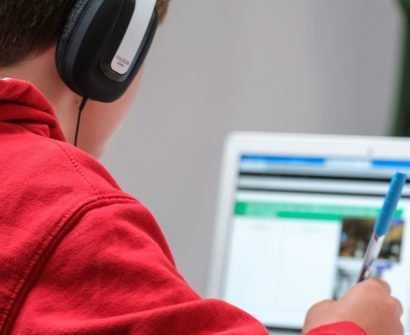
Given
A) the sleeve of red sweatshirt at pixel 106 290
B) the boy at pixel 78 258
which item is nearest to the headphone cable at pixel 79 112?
the boy at pixel 78 258

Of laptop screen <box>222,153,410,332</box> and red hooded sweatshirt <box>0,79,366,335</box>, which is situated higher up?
red hooded sweatshirt <box>0,79,366,335</box>

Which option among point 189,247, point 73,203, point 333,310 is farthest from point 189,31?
point 73,203

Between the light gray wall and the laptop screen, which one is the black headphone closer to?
the laptop screen

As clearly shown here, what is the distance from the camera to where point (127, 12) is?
2.61 ft

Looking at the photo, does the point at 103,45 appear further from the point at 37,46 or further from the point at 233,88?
the point at 233,88

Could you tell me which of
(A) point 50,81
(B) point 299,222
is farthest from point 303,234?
(A) point 50,81

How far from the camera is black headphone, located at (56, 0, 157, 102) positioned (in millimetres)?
774

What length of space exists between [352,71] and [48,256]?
1.32 meters

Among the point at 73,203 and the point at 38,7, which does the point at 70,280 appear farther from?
the point at 38,7

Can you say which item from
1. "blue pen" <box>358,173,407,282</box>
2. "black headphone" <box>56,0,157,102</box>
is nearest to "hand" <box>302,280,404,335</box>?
"blue pen" <box>358,173,407,282</box>

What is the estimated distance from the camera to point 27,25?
0.78 m

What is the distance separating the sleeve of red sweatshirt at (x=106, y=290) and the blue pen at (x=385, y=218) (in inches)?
10.2

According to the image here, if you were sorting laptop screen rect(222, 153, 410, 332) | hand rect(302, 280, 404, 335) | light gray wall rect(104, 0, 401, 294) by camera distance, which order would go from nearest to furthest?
hand rect(302, 280, 404, 335) < laptop screen rect(222, 153, 410, 332) < light gray wall rect(104, 0, 401, 294)

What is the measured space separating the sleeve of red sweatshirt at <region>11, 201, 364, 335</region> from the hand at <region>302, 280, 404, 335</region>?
167mm
